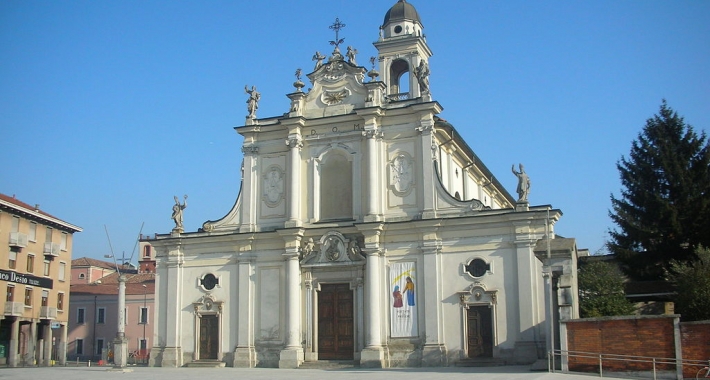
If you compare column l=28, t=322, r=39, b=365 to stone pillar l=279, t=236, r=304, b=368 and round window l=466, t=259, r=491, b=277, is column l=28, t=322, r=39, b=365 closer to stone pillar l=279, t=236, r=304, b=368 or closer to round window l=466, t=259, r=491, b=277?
stone pillar l=279, t=236, r=304, b=368

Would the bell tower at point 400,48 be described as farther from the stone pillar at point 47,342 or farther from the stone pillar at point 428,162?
the stone pillar at point 47,342

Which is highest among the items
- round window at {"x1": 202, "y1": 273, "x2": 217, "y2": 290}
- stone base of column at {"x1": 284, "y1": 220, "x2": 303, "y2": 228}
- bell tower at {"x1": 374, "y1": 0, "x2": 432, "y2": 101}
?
bell tower at {"x1": 374, "y1": 0, "x2": 432, "y2": 101}

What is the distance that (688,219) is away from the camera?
35750mm

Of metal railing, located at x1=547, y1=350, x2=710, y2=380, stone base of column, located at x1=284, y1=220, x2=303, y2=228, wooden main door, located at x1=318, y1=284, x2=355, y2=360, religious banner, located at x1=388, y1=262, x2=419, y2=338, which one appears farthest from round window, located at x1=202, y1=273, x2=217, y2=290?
metal railing, located at x1=547, y1=350, x2=710, y2=380

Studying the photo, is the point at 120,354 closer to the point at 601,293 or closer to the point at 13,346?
the point at 13,346

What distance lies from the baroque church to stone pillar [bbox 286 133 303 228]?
0.07 meters

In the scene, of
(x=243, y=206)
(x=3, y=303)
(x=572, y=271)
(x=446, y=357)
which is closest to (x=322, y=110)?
(x=243, y=206)

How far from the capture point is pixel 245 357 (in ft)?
114

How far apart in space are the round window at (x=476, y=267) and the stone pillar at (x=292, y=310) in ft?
26.3

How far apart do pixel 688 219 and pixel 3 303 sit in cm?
4039

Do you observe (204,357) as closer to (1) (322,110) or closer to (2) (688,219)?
(1) (322,110)

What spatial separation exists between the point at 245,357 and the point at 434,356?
8983mm

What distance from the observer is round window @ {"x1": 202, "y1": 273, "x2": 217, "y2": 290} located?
120 ft

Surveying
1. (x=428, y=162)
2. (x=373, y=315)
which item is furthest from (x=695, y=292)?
(x=373, y=315)
